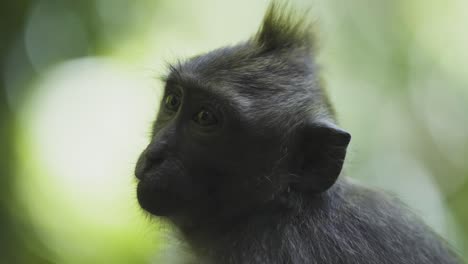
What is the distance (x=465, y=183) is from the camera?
11.3ft

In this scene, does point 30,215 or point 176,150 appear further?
point 30,215

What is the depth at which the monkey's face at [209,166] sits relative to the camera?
192cm

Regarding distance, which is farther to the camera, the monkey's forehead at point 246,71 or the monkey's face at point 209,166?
the monkey's forehead at point 246,71

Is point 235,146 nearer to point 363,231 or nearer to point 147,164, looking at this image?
point 147,164

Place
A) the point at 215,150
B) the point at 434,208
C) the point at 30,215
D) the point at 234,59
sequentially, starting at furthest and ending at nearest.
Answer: the point at 434,208
the point at 30,215
the point at 234,59
the point at 215,150

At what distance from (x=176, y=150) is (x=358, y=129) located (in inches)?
57.7

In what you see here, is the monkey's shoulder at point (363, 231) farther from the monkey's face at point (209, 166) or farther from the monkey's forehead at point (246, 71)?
the monkey's forehead at point (246, 71)

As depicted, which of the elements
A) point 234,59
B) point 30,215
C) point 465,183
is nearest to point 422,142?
point 465,183

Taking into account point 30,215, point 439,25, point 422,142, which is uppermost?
point 439,25

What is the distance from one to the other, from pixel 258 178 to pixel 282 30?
1.95ft

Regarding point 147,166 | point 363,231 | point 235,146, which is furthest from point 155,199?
point 363,231

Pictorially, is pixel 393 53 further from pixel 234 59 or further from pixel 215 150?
pixel 215 150

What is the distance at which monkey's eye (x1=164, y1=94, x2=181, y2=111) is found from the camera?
2.18 m

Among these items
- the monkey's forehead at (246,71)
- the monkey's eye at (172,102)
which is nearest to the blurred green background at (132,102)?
the monkey's eye at (172,102)
